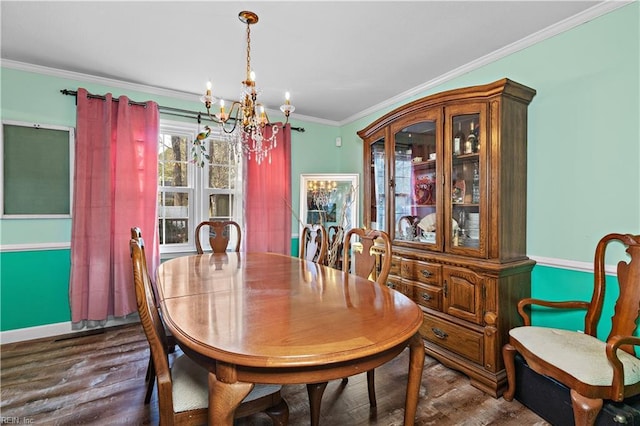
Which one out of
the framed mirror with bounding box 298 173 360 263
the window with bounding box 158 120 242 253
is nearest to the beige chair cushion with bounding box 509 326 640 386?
the framed mirror with bounding box 298 173 360 263

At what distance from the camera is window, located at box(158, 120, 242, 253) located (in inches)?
137

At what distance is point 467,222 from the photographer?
2.35m

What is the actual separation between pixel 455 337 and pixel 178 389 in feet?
6.24

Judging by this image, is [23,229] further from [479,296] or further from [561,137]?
[561,137]

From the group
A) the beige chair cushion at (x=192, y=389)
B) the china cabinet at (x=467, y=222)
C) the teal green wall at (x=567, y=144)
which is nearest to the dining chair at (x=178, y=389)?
the beige chair cushion at (x=192, y=389)

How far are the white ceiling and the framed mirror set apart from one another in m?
1.23

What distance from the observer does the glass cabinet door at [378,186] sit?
3.06 m

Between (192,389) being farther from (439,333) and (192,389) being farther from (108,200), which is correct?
(108,200)

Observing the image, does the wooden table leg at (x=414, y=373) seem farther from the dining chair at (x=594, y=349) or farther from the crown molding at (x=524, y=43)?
the crown molding at (x=524, y=43)

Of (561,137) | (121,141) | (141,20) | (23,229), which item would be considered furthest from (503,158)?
(23,229)

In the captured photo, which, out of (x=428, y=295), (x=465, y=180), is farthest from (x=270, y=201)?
(x=465, y=180)

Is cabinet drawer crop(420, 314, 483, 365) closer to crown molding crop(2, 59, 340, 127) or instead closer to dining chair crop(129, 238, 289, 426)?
dining chair crop(129, 238, 289, 426)

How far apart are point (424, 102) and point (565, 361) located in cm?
195

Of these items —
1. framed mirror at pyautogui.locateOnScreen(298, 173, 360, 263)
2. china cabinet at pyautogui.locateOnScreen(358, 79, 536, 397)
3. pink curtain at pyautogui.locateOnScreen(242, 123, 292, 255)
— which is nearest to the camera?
china cabinet at pyautogui.locateOnScreen(358, 79, 536, 397)
